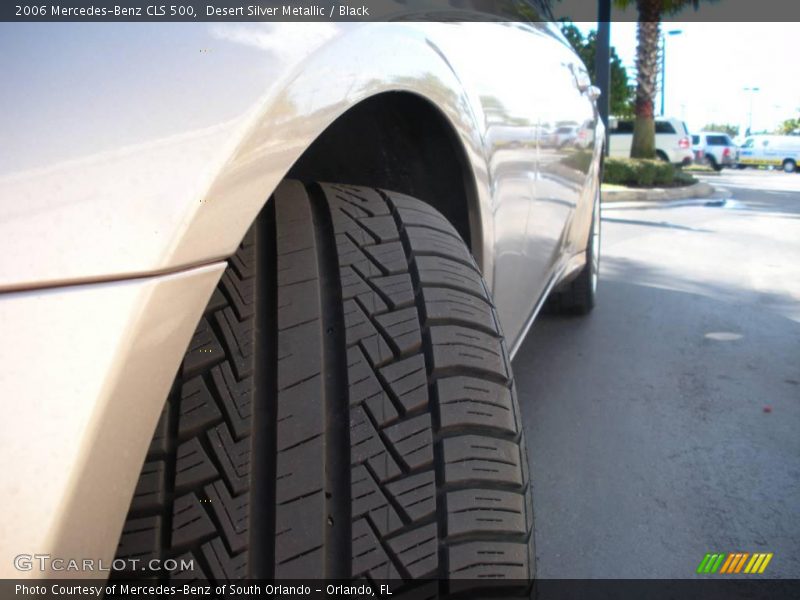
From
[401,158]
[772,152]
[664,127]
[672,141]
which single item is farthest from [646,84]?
[772,152]

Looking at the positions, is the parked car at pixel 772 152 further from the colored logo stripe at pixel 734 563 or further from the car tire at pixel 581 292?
the colored logo stripe at pixel 734 563

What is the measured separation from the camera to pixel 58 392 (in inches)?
31.2

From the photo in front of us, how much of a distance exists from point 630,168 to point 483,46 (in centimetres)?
1497

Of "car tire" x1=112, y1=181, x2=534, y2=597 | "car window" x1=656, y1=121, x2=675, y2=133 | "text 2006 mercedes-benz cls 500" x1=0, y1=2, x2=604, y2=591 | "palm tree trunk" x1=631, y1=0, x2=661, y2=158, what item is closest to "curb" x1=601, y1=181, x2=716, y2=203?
"palm tree trunk" x1=631, y1=0, x2=661, y2=158

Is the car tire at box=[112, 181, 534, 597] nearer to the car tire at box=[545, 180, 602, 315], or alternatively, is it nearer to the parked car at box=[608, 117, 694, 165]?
the car tire at box=[545, 180, 602, 315]

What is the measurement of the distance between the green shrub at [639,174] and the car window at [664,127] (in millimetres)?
16269

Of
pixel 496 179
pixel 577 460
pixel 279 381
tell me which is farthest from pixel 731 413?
pixel 279 381

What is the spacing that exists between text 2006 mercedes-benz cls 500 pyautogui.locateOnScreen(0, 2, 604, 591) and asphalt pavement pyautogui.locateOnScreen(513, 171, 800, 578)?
1021 millimetres

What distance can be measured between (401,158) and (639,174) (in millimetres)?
15096

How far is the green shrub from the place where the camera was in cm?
1607

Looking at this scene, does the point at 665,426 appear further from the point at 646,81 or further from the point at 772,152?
the point at 772,152

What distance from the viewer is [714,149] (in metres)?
38.4

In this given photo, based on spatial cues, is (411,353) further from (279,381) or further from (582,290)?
(582,290)

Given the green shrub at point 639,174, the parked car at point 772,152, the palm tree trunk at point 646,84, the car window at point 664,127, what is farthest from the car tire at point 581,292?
the parked car at point 772,152
